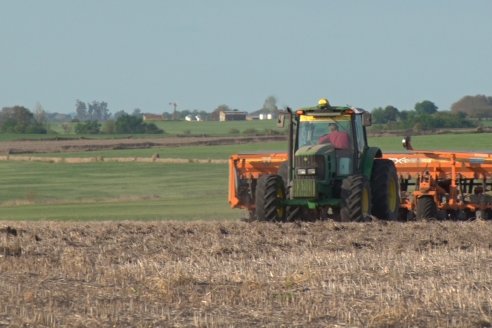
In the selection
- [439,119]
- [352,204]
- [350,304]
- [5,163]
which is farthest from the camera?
[439,119]

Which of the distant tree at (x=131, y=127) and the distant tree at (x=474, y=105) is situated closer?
the distant tree at (x=131, y=127)

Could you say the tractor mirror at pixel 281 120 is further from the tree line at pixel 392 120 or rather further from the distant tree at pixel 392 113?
the distant tree at pixel 392 113

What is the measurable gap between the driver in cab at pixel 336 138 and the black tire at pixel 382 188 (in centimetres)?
75

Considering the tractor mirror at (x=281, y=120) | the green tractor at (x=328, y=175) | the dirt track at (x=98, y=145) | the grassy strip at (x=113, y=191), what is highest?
the tractor mirror at (x=281, y=120)

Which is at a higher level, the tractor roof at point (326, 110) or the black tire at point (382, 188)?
the tractor roof at point (326, 110)

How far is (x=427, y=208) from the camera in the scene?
861 inches

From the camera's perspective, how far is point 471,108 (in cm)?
13700

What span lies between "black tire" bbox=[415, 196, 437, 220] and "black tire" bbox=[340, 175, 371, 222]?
8.52ft

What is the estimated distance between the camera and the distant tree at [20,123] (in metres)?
120

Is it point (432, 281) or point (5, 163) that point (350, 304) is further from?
point (5, 163)

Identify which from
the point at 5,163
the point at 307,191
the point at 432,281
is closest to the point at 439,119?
the point at 5,163

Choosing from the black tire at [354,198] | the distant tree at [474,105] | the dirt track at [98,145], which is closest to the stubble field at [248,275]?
the black tire at [354,198]

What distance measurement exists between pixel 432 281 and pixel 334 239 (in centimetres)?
464

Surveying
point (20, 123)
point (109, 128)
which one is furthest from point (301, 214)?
point (20, 123)
